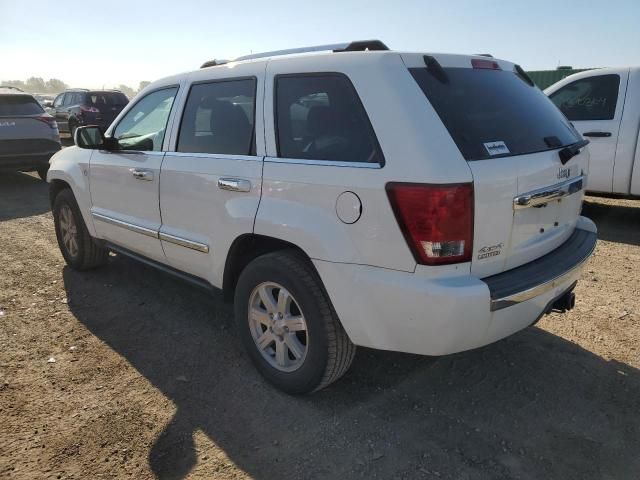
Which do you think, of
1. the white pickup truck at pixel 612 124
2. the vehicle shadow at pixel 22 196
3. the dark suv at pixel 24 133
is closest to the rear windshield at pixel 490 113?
the white pickup truck at pixel 612 124

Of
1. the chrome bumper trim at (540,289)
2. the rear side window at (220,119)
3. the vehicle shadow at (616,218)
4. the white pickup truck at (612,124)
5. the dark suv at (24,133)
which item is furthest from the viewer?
the dark suv at (24,133)

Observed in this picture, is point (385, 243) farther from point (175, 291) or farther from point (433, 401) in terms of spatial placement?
point (175, 291)

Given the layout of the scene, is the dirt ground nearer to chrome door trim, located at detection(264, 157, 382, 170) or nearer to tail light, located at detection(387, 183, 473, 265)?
tail light, located at detection(387, 183, 473, 265)

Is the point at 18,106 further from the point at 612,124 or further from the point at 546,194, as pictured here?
the point at 546,194

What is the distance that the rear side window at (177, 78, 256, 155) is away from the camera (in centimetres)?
308

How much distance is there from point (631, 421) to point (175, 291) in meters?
3.50

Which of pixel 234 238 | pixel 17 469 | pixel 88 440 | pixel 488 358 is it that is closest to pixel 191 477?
pixel 88 440

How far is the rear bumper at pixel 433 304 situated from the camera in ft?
7.47

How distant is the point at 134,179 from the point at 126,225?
41 centimetres

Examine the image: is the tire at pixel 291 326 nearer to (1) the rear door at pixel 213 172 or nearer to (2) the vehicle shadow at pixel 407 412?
(2) the vehicle shadow at pixel 407 412

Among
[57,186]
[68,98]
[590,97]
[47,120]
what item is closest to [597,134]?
[590,97]

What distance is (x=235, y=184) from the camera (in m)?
2.96

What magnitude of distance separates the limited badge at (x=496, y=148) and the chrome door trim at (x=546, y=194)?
9.0 inches

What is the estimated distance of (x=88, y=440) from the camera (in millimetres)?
2631
